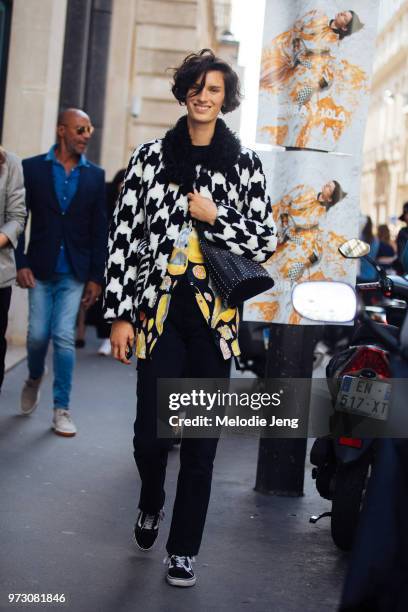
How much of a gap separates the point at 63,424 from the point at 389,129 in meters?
63.8

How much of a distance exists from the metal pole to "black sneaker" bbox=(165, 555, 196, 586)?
5.85 ft

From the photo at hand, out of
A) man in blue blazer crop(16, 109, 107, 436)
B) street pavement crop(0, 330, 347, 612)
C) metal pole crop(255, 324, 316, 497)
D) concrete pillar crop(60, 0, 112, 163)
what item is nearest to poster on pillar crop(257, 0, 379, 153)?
metal pole crop(255, 324, 316, 497)

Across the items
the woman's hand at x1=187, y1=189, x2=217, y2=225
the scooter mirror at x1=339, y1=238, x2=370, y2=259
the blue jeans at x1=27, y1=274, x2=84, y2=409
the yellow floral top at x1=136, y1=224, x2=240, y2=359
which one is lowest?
the blue jeans at x1=27, y1=274, x2=84, y2=409

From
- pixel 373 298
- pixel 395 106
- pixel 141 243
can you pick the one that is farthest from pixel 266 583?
pixel 395 106

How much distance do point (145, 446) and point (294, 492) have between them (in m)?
1.94

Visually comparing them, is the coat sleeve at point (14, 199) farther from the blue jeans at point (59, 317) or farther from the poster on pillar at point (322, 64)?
the poster on pillar at point (322, 64)

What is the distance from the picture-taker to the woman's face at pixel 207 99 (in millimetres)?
4398

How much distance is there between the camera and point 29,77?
36.9 ft

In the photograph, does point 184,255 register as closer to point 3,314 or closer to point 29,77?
point 3,314

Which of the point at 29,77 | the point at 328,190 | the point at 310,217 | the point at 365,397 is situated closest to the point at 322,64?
the point at 328,190

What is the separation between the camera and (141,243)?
449cm

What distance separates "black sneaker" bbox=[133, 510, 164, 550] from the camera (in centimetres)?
468

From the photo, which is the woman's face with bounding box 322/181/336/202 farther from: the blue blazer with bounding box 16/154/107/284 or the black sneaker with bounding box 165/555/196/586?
the black sneaker with bounding box 165/555/196/586

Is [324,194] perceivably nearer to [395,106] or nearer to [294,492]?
[294,492]
